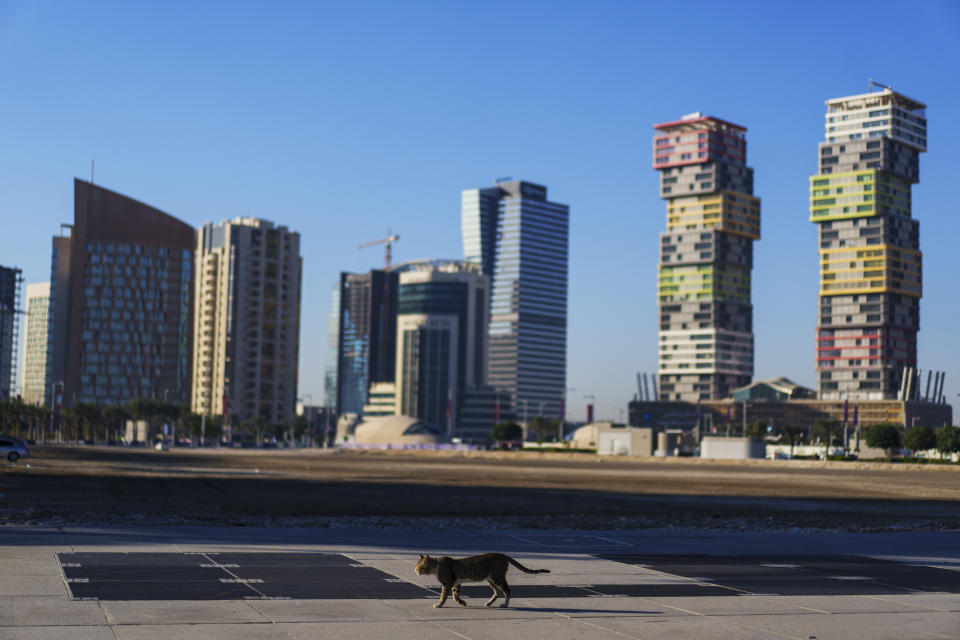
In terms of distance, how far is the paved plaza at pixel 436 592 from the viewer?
14.9 metres

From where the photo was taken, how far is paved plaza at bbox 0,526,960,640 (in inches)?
588

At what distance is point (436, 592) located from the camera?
1853cm

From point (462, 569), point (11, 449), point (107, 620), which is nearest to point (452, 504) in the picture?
point (462, 569)

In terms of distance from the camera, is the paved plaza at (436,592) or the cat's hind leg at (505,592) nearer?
the paved plaza at (436,592)

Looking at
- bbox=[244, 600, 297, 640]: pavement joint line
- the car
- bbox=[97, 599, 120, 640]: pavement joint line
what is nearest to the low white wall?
the car

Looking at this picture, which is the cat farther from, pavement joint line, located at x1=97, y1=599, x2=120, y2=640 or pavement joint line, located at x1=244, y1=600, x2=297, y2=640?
pavement joint line, located at x1=97, y1=599, x2=120, y2=640

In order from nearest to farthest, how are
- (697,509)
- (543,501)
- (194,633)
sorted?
(194,633) < (697,509) < (543,501)

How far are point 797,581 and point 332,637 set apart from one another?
1034cm

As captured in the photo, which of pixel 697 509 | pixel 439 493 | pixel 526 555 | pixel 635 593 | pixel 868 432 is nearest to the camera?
pixel 635 593

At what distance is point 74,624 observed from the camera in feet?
47.3

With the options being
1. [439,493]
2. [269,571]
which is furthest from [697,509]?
[269,571]

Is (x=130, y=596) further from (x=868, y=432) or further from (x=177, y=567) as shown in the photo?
(x=868, y=432)

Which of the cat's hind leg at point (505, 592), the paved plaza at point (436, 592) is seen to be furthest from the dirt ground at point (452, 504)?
the cat's hind leg at point (505, 592)

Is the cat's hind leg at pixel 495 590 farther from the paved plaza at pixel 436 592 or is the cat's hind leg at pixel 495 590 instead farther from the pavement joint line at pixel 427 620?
the pavement joint line at pixel 427 620
